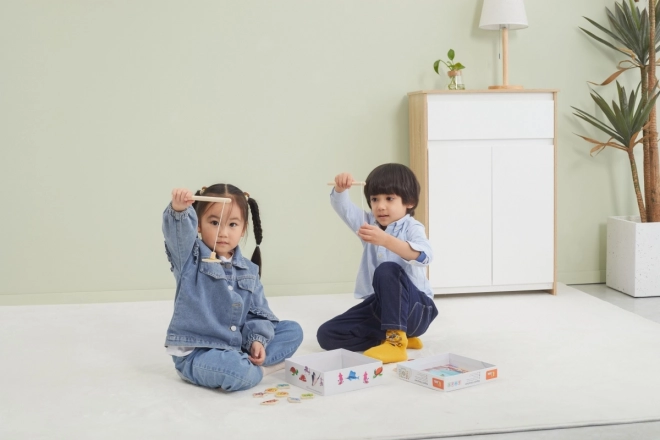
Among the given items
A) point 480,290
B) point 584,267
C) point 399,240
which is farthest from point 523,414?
point 584,267

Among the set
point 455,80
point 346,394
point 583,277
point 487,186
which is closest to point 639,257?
point 583,277

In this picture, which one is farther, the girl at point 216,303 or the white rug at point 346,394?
the girl at point 216,303

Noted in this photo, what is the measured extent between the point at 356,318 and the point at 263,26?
1578 millimetres

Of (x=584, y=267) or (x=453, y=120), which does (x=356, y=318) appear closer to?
(x=453, y=120)

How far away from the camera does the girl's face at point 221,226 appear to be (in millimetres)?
2314

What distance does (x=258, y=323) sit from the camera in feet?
7.83

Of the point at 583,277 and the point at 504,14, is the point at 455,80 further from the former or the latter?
→ the point at 583,277

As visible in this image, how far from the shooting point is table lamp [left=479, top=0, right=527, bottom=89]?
3.58m

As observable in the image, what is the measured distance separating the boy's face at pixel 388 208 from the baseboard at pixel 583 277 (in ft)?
5.05

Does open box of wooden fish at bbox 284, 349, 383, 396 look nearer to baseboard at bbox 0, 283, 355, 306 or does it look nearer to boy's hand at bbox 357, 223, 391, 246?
boy's hand at bbox 357, 223, 391, 246

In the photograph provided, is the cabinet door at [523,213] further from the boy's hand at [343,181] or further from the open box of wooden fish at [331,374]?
the open box of wooden fish at [331,374]

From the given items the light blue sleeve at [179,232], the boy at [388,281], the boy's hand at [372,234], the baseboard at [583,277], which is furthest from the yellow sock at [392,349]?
the baseboard at [583,277]

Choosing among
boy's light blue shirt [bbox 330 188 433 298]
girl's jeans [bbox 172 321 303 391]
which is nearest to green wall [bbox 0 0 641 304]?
boy's light blue shirt [bbox 330 188 433 298]

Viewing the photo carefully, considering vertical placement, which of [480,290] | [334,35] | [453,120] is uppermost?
[334,35]
